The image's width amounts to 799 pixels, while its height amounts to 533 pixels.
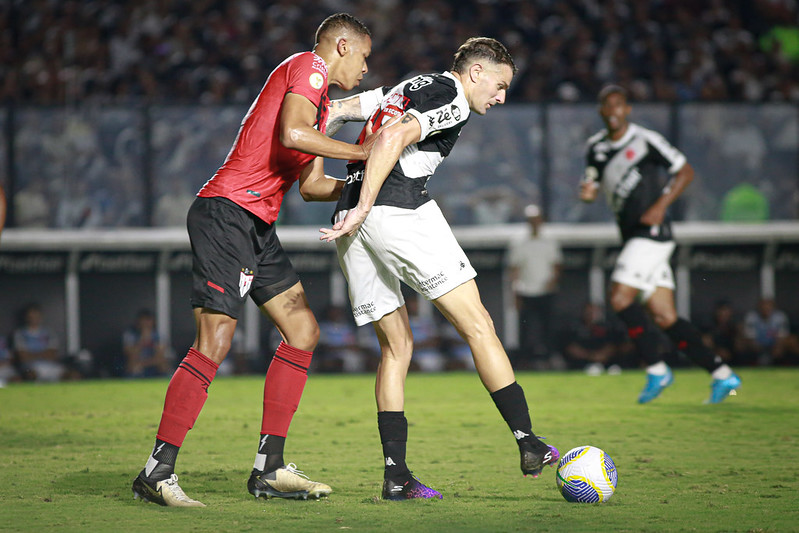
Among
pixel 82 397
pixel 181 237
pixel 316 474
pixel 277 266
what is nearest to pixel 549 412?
pixel 316 474

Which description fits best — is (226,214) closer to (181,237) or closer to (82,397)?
(82,397)

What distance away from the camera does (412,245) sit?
4555 millimetres

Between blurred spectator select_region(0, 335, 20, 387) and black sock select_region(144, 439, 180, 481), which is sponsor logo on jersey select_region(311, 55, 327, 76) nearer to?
black sock select_region(144, 439, 180, 481)

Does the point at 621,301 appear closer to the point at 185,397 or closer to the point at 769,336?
the point at 185,397

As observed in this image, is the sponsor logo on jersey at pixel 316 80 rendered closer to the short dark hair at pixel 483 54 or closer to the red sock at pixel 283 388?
the short dark hair at pixel 483 54

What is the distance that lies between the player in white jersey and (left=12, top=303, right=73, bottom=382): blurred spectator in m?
9.20

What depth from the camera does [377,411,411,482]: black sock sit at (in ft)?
14.9

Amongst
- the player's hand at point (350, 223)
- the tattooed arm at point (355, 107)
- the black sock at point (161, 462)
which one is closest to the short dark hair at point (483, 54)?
the tattooed arm at point (355, 107)

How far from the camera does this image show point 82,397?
10.2m

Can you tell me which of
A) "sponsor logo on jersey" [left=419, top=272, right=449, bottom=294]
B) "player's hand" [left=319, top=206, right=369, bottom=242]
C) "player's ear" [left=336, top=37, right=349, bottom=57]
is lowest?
"sponsor logo on jersey" [left=419, top=272, right=449, bottom=294]

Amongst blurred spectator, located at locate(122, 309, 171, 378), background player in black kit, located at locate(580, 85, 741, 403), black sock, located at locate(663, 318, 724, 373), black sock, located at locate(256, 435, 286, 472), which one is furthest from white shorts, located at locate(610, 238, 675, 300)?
blurred spectator, located at locate(122, 309, 171, 378)

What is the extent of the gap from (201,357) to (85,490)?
93 cm

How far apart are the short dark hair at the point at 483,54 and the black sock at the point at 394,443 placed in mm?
1697

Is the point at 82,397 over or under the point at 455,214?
under
